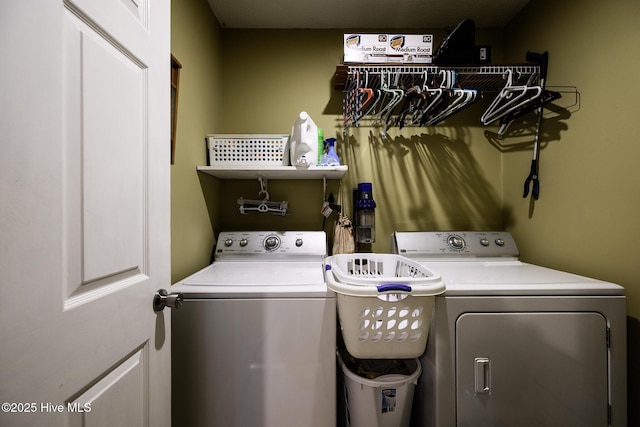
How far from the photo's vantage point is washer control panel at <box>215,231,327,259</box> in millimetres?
1562

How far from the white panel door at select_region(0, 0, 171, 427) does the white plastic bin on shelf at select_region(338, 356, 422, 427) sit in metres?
0.78

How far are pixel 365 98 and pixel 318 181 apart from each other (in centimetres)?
63

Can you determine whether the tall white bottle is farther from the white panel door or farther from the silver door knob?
the silver door knob

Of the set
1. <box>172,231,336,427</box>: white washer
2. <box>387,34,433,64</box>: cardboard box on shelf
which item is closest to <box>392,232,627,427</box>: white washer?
<box>172,231,336,427</box>: white washer

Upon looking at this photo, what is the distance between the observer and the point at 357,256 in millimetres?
1528

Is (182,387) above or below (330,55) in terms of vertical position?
below

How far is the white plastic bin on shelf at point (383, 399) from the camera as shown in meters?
1.09

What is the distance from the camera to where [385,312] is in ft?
3.11

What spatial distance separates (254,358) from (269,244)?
71 cm

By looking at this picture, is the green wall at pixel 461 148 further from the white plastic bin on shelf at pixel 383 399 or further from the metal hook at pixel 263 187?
the white plastic bin on shelf at pixel 383 399

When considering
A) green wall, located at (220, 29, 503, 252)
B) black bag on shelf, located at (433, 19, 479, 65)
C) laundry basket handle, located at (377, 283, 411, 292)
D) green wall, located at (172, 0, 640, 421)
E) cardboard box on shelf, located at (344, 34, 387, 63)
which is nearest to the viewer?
laundry basket handle, located at (377, 283, 411, 292)

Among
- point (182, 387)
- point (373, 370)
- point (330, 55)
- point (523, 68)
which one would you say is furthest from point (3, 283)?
point (523, 68)

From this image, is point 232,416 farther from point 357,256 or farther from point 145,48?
point 145,48

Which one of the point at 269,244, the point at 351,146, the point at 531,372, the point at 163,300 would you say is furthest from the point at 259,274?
the point at 531,372
